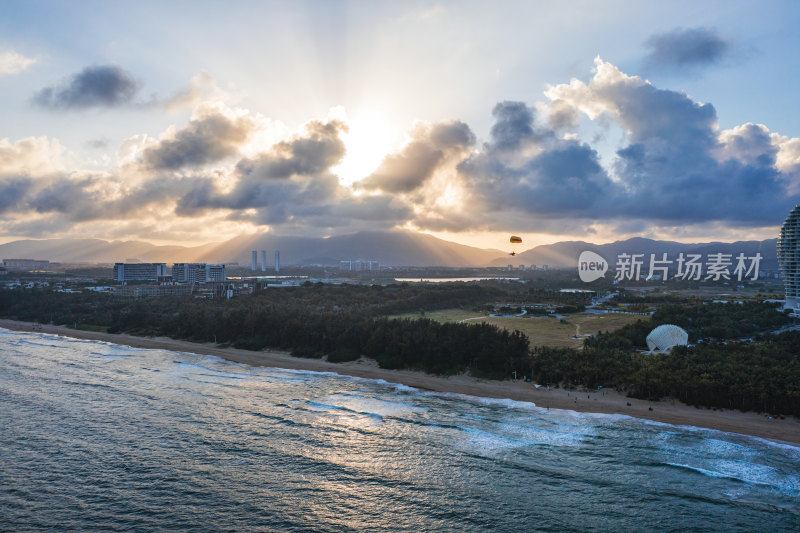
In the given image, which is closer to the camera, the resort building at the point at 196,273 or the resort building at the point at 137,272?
the resort building at the point at 196,273

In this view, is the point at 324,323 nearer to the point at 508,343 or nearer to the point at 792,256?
the point at 508,343

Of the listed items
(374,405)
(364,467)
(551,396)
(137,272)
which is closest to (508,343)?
(551,396)

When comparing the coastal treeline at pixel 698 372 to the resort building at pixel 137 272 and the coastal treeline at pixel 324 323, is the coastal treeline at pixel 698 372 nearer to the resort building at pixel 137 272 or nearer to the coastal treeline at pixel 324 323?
the coastal treeline at pixel 324 323

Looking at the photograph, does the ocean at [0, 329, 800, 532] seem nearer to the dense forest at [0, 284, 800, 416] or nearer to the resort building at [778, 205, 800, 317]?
the dense forest at [0, 284, 800, 416]

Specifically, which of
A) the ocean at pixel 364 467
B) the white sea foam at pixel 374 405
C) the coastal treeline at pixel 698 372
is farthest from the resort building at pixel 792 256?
the white sea foam at pixel 374 405

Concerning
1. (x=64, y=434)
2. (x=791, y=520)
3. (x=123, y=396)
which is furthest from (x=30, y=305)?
(x=791, y=520)

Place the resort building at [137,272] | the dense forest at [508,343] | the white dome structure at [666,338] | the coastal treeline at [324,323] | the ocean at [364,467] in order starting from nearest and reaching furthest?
the ocean at [364,467]
the dense forest at [508,343]
the coastal treeline at [324,323]
the white dome structure at [666,338]
the resort building at [137,272]
